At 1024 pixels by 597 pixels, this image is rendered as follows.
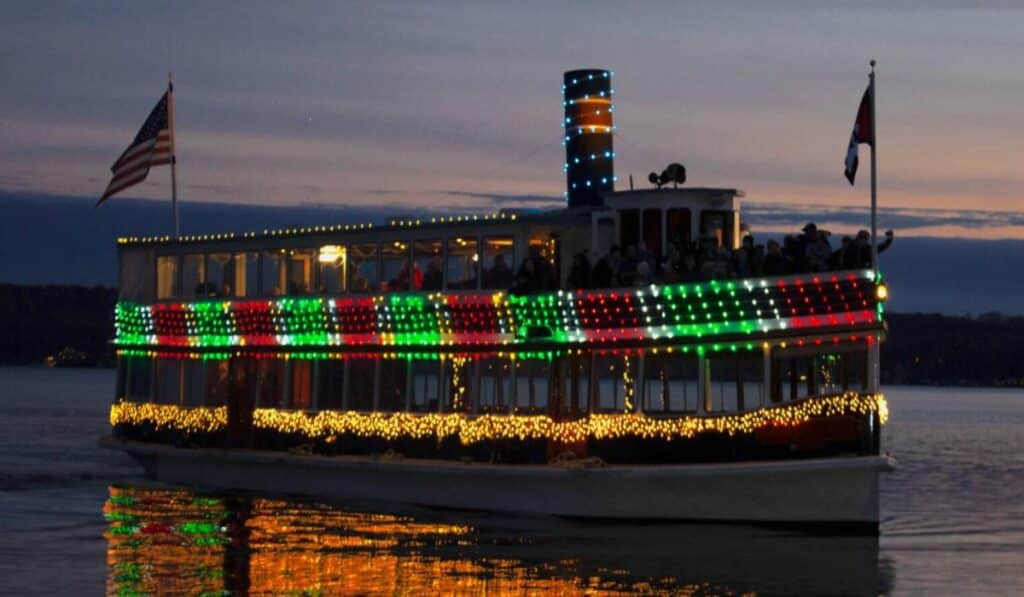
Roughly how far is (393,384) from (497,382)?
252 centimetres

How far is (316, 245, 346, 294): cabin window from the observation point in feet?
114

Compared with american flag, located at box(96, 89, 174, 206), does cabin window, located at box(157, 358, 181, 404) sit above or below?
below

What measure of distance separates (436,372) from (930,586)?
10157 mm

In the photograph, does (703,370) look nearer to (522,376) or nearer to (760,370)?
(760,370)

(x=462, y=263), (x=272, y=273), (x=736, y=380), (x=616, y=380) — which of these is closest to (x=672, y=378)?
(x=736, y=380)

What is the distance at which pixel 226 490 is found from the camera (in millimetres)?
37688

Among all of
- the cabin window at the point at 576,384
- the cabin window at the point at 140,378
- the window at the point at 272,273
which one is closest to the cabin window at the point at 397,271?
the window at the point at 272,273

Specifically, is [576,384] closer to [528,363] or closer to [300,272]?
[528,363]

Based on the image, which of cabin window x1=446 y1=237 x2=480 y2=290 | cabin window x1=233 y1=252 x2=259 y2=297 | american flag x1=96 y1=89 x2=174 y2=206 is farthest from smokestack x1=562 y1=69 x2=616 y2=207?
american flag x1=96 y1=89 x2=174 y2=206

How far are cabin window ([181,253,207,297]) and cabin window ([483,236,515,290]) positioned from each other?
7.95 m

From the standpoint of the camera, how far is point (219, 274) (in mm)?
37469

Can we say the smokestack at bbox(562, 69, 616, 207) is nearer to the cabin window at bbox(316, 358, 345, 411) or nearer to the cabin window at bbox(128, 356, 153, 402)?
the cabin window at bbox(316, 358, 345, 411)

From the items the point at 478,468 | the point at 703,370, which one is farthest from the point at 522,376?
the point at 703,370

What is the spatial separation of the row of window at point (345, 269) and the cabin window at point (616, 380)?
2.25m
